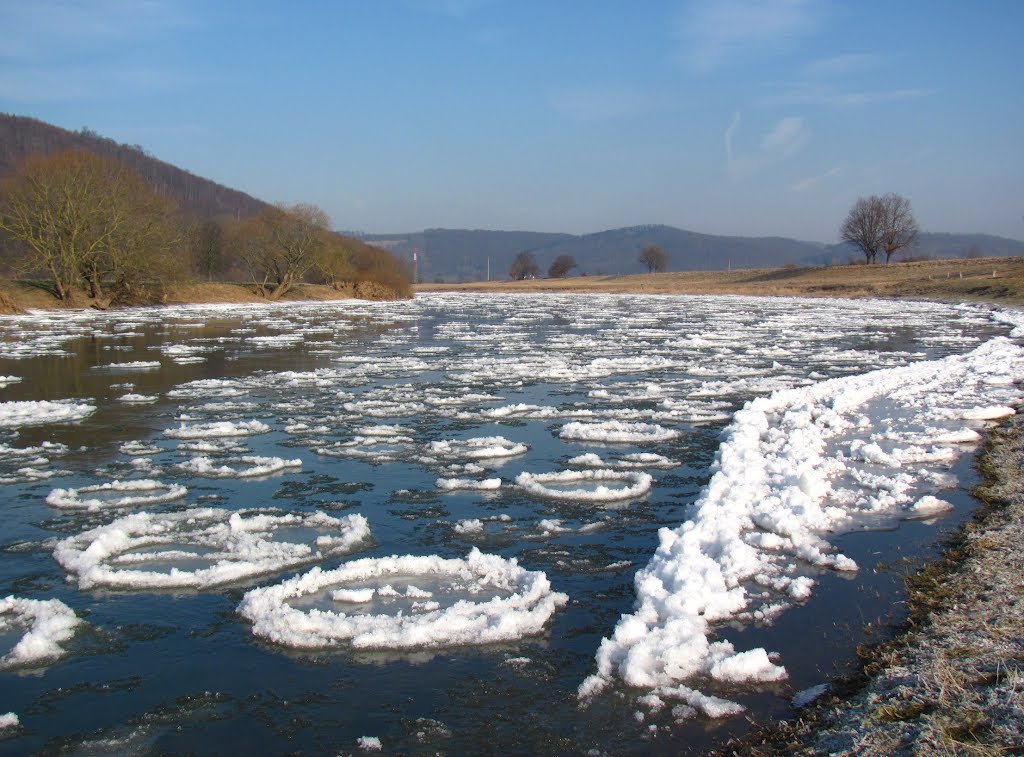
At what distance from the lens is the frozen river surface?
3.47 m

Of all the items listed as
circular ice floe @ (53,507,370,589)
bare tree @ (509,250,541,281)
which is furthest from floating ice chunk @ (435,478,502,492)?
bare tree @ (509,250,541,281)

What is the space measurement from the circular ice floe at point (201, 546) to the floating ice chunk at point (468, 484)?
117 cm

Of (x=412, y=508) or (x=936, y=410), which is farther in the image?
(x=936, y=410)

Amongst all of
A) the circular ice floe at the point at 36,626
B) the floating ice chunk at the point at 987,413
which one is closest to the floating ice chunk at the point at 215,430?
the circular ice floe at the point at 36,626

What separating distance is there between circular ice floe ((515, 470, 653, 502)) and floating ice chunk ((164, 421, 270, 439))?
3.83 metres

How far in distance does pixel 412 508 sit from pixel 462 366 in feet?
31.8

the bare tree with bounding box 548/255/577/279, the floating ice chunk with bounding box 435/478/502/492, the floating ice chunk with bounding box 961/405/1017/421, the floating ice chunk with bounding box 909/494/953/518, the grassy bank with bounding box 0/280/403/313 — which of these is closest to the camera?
the floating ice chunk with bounding box 909/494/953/518

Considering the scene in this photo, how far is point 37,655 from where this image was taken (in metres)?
3.95

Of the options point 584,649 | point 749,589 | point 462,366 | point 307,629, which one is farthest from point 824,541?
point 462,366

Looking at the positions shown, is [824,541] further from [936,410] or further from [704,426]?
[936,410]

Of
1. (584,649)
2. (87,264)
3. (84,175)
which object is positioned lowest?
(584,649)

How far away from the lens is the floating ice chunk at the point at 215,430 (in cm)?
912

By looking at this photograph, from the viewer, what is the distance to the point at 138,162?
495 feet

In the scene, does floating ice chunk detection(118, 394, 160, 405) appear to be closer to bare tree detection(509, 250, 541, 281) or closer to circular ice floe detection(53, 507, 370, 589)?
circular ice floe detection(53, 507, 370, 589)
